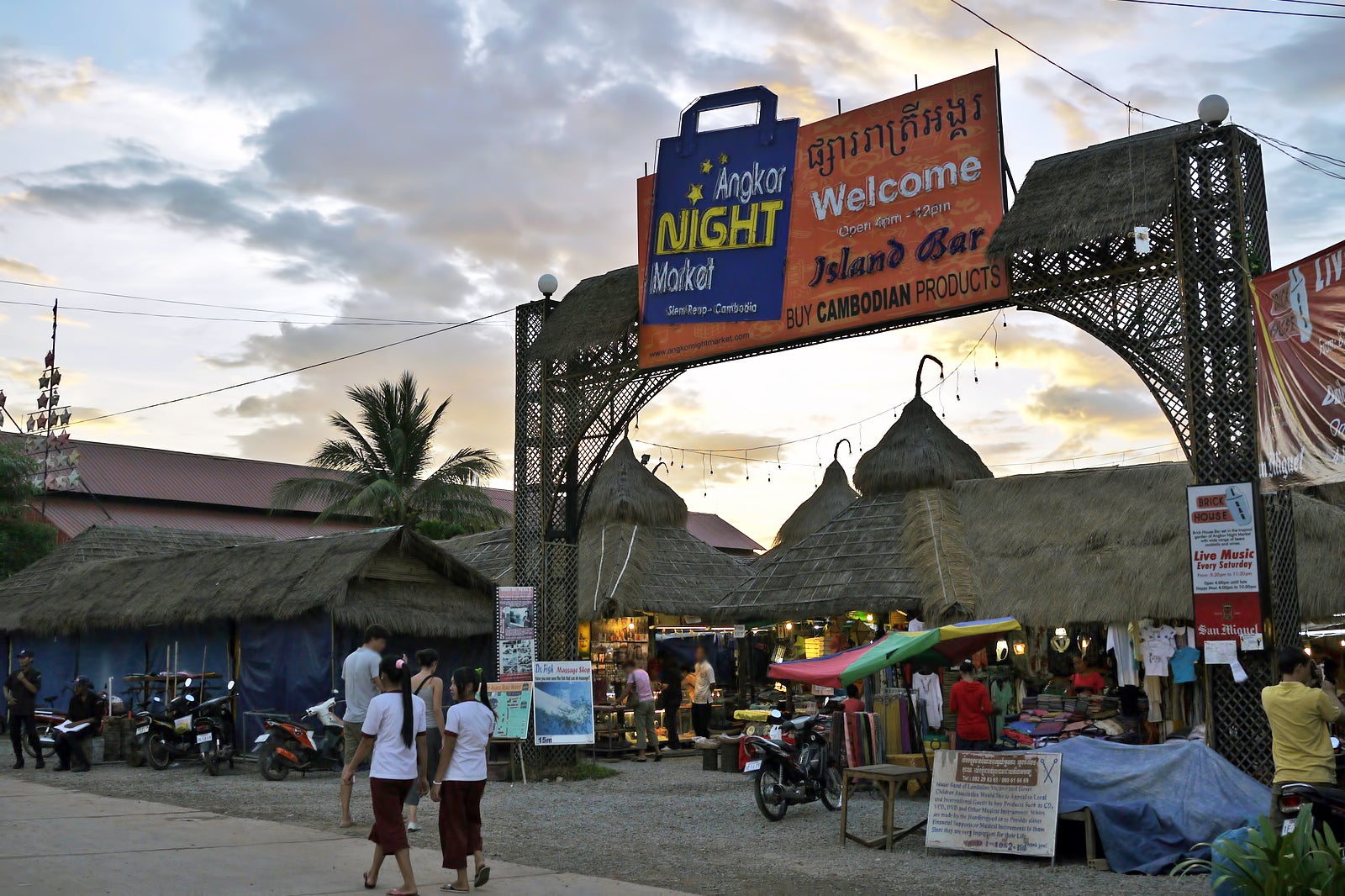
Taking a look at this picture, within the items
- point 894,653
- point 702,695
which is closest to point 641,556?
point 702,695

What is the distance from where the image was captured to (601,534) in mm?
26031

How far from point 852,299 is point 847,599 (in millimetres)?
6745

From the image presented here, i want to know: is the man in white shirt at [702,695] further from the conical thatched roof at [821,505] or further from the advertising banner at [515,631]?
the conical thatched roof at [821,505]

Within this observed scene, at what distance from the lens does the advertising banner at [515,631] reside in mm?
16938

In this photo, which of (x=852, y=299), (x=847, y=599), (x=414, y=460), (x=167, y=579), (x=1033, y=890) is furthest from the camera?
(x=414, y=460)

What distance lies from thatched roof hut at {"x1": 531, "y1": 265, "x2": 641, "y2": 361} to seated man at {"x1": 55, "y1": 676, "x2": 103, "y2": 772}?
8.13 m

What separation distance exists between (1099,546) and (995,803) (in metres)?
9.08

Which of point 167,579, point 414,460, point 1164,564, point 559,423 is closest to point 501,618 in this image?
point 559,423

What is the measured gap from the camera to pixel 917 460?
835 inches

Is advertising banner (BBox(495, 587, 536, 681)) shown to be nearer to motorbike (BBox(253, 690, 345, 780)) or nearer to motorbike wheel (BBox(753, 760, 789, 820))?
motorbike (BBox(253, 690, 345, 780))

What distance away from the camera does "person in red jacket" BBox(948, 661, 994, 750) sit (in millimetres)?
12734

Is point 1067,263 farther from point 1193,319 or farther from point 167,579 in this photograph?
point 167,579

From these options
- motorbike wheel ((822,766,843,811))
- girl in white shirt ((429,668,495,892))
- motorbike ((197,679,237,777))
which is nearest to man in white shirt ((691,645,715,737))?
motorbike wheel ((822,766,843,811))

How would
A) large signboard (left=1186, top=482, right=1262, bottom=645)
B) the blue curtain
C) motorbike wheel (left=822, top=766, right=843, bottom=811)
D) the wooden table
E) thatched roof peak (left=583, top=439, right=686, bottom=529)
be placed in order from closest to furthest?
the wooden table → large signboard (left=1186, top=482, right=1262, bottom=645) → motorbike wheel (left=822, top=766, right=843, bottom=811) → the blue curtain → thatched roof peak (left=583, top=439, right=686, bottom=529)
